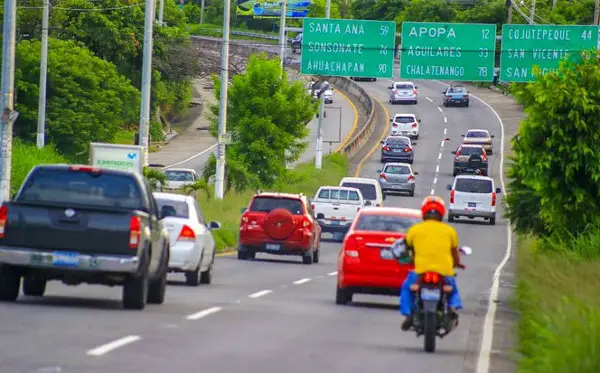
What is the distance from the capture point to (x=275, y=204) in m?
35.4

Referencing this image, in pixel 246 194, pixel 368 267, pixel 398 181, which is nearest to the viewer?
pixel 368 267

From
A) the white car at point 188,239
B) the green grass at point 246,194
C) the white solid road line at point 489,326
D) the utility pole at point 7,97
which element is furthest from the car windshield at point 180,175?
the white car at point 188,239

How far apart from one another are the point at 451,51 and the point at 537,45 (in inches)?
116

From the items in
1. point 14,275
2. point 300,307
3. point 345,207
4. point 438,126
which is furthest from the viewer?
point 438,126

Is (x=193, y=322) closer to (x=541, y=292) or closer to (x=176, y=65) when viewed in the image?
(x=541, y=292)

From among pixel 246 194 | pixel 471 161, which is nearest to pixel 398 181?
pixel 471 161

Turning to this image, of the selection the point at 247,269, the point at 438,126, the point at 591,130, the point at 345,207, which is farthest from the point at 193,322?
the point at 438,126

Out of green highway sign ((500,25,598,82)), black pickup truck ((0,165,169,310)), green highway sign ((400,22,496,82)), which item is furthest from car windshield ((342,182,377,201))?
black pickup truck ((0,165,169,310))

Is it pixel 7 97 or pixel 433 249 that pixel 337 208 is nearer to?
pixel 7 97

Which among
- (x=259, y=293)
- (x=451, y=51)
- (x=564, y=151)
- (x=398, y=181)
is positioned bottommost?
(x=259, y=293)

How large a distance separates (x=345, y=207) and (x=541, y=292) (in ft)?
95.0

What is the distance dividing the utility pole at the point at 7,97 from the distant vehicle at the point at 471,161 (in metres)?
44.8

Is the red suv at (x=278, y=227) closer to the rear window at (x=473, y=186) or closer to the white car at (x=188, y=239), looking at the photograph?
the white car at (x=188, y=239)

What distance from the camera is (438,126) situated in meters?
96.9
